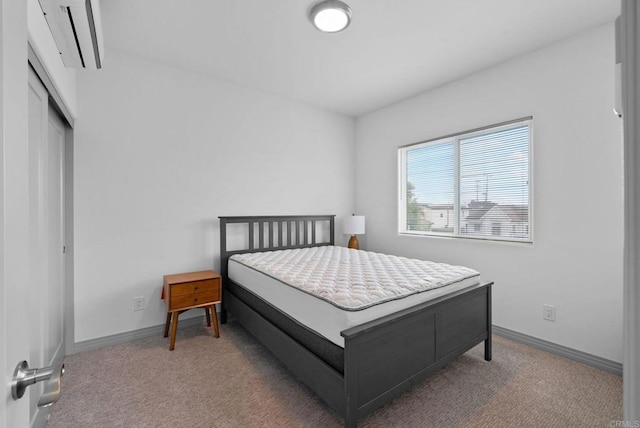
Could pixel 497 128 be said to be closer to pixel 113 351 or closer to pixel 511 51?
pixel 511 51

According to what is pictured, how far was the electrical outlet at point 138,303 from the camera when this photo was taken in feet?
8.93

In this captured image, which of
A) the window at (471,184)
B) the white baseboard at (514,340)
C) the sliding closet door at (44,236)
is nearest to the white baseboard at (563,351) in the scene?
the white baseboard at (514,340)

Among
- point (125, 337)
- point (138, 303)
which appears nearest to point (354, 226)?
point (138, 303)

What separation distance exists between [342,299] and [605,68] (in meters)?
2.65

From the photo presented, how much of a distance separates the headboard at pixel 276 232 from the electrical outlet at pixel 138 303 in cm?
75

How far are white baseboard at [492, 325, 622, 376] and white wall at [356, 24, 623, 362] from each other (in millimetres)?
41

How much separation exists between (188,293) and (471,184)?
3041 mm

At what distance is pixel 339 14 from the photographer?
2113 mm

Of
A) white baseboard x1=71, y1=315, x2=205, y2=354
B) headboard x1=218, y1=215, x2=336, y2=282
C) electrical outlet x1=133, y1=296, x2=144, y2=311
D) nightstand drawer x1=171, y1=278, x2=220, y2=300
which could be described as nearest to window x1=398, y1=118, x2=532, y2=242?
headboard x1=218, y1=215, x2=336, y2=282

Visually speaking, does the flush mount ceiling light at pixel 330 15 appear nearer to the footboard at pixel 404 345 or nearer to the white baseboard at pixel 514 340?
the footboard at pixel 404 345

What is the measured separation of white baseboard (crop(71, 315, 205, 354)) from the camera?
2.48 m

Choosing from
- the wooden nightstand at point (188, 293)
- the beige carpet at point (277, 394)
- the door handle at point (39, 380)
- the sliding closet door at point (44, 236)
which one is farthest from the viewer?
the wooden nightstand at point (188, 293)

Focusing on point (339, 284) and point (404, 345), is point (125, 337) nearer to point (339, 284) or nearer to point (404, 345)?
point (339, 284)

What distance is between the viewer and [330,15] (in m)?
2.12
